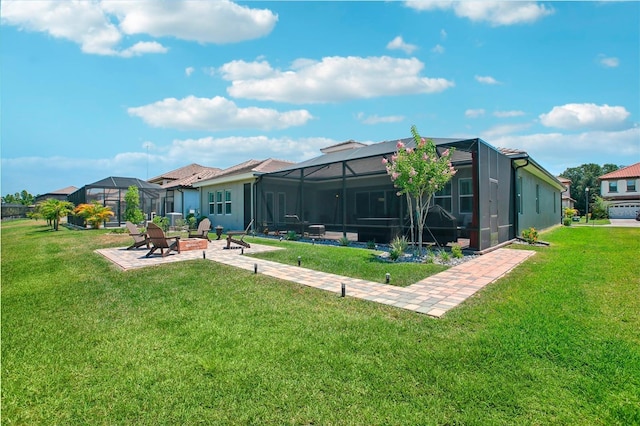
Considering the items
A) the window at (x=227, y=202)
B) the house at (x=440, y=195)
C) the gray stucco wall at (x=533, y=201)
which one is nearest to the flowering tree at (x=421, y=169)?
the house at (x=440, y=195)

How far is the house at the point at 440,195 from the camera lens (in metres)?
9.92

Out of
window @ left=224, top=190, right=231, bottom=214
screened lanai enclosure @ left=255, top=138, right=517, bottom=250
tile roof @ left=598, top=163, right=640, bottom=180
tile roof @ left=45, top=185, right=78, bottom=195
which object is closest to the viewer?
screened lanai enclosure @ left=255, top=138, right=517, bottom=250

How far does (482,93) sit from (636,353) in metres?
12.1

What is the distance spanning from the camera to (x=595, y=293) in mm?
5121

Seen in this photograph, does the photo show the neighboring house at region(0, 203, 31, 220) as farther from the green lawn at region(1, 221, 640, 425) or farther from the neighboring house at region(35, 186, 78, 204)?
the green lawn at region(1, 221, 640, 425)

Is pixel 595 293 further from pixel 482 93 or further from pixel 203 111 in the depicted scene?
pixel 203 111

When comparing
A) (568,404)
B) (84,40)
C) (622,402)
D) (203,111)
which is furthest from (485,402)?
(203,111)

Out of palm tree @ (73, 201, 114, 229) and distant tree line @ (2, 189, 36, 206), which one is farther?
distant tree line @ (2, 189, 36, 206)

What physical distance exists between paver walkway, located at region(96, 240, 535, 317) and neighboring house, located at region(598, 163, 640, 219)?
41850 millimetres

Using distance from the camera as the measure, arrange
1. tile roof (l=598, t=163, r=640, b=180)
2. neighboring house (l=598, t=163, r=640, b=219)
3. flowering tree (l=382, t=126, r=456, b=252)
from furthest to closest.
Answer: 1. tile roof (l=598, t=163, r=640, b=180)
2. neighboring house (l=598, t=163, r=640, b=219)
3. flowering tree (l=382, t=126, r=456, b=252)

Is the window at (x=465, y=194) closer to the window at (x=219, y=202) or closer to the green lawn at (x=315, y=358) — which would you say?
the green lawn at (x=315, y=358)

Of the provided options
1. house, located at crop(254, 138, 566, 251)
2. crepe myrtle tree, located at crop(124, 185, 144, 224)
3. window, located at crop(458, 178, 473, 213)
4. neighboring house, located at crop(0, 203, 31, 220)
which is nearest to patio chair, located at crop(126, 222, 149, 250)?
house, located at crop(254, 138, 566, 251)

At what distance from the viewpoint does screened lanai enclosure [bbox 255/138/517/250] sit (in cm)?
978

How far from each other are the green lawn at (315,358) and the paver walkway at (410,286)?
38 cm
